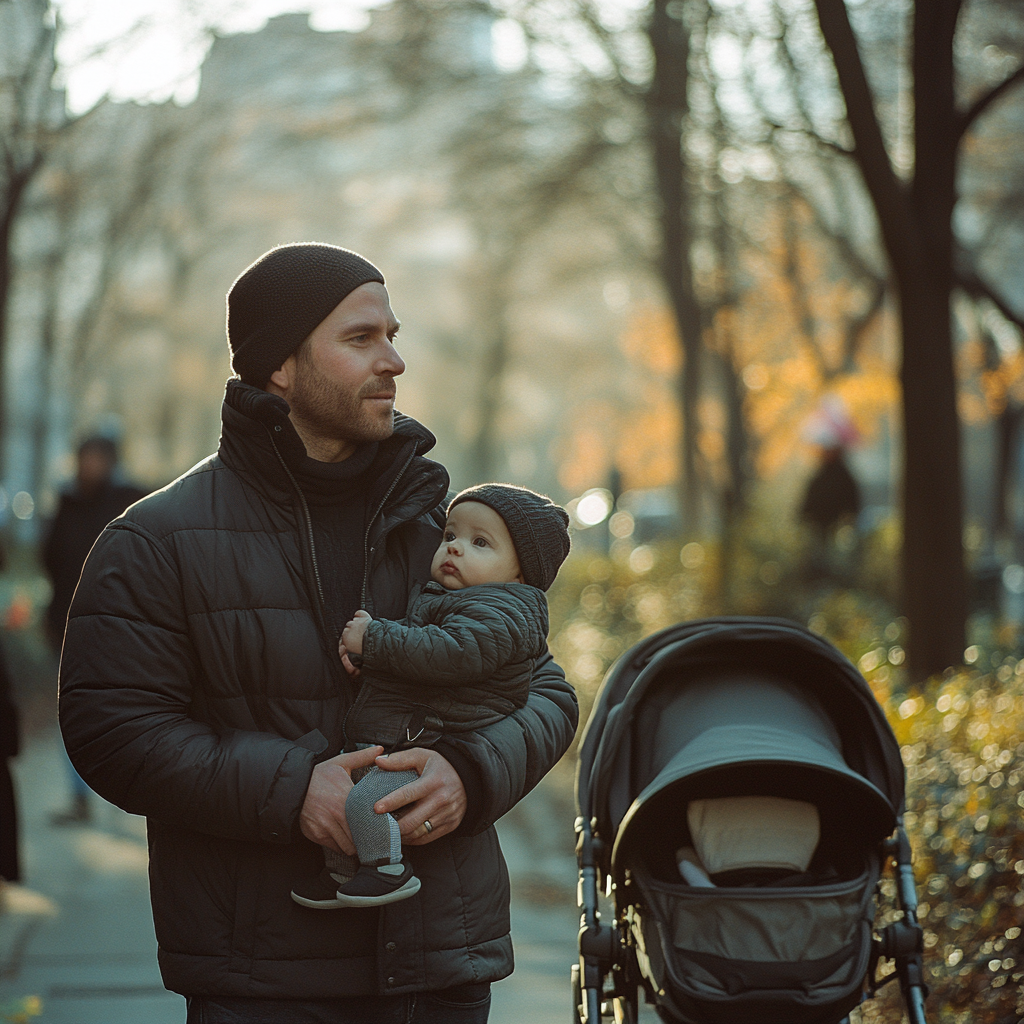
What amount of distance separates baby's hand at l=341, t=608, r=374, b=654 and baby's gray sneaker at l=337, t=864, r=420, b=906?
401mm

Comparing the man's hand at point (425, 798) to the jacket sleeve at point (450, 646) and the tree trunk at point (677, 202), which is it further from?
the tree trunk at point (677, 202)

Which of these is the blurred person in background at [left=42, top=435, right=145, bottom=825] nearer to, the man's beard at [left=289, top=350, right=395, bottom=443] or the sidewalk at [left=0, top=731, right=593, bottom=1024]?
the sidewalk at [left=0, top=731, right=593, bottom=1024]

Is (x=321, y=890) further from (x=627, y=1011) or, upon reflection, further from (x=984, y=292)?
(x=984, y=292)

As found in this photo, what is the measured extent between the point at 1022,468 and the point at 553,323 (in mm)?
19102

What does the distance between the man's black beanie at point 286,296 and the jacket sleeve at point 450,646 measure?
0.58 m

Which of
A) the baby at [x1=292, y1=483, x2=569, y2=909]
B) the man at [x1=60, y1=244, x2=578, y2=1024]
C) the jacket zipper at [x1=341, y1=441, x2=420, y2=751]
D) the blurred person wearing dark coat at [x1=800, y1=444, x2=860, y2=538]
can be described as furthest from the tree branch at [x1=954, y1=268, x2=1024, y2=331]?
the man at [x1=60, y1=244, x2=578, y2=1024]

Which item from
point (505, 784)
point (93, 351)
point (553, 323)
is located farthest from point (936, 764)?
point (553, 323)

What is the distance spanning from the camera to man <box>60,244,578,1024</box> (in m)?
2.48

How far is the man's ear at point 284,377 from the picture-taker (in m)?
2.71

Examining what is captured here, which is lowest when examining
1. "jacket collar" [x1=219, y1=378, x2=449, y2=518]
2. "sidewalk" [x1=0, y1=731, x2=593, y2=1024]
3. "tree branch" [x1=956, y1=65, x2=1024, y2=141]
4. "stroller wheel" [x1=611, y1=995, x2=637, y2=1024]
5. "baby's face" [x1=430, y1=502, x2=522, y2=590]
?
"sidewalk" [x1=0, y1=731, x2=593, y2=1024]

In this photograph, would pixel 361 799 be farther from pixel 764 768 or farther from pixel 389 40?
pixel 389 40

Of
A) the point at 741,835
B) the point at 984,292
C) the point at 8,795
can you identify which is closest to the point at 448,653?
the point at 741,835

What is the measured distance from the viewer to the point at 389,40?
13953 mm

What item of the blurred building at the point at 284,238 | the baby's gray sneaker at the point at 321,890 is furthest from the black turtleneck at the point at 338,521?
the blurred building at the point at 284,238
